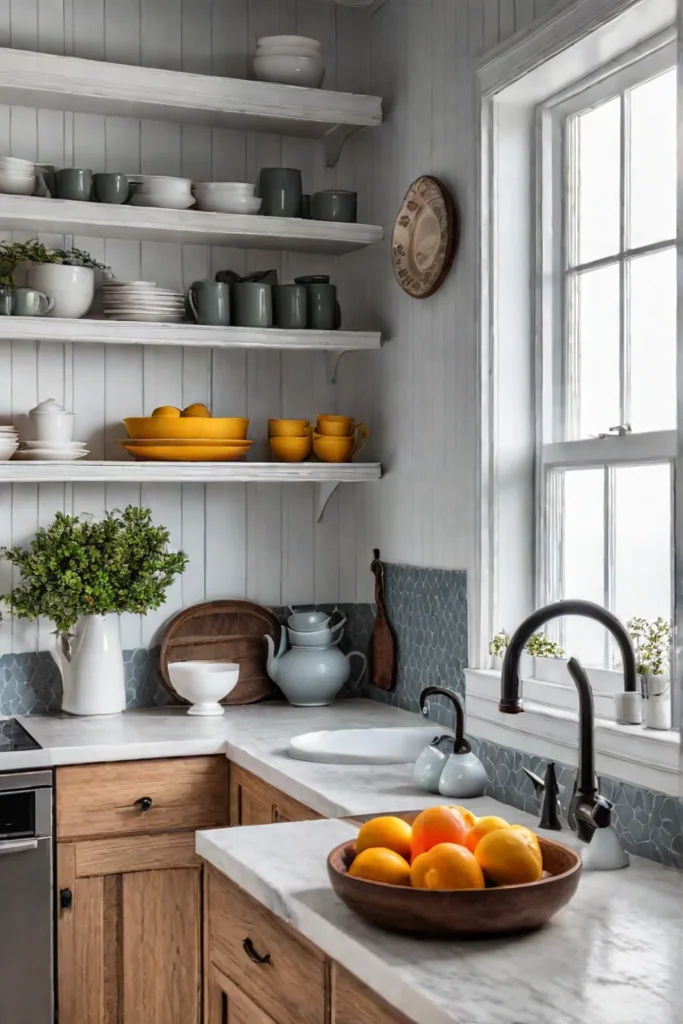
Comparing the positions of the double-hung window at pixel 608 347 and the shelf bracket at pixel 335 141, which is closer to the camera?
the double-hung window at pixel 608 347

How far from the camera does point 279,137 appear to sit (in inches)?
141

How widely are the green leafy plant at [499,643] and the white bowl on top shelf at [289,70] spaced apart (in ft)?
5.38

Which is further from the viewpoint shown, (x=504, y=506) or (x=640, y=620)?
(x=504, y=506)

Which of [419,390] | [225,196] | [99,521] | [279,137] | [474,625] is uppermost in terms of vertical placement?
[279,137]

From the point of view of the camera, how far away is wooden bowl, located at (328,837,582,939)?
1.61 m

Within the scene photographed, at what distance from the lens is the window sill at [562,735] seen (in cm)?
208

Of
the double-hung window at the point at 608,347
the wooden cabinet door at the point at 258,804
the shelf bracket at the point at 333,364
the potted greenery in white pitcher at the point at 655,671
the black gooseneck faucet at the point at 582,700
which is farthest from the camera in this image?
the shelf bracket at the point at 333,364

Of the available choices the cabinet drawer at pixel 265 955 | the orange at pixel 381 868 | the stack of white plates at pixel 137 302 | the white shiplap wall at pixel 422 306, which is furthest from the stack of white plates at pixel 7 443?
the orange at pixel 381 868

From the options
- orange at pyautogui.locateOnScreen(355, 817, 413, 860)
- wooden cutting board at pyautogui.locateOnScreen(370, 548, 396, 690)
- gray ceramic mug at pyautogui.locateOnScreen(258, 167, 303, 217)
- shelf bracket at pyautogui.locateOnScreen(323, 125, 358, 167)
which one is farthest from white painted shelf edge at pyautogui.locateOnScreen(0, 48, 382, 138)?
orange at pyautogui.locateOnScreen(355, 817, 413, 860)

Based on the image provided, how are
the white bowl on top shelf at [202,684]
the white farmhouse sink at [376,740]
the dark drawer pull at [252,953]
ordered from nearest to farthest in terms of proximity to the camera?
the dark drawer pull at [252,953] < the white farmhouse sink at [376,740] < the white bowl on top shelf at [202,684]

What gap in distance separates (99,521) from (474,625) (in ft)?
3.83

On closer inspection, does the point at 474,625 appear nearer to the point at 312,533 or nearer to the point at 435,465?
the point at 435,465

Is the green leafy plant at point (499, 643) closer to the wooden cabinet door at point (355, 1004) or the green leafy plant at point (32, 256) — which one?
the wooden cabinet door at point (355, 1004)

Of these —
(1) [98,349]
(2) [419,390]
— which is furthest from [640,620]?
(1) [98,349]
